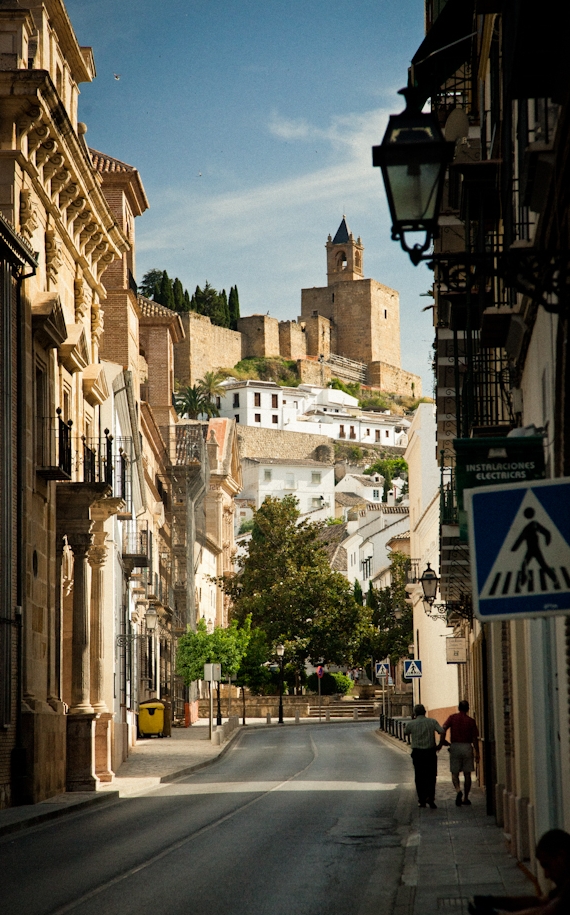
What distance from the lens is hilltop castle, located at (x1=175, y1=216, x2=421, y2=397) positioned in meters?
171

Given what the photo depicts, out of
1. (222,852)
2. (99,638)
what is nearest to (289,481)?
(99,638)

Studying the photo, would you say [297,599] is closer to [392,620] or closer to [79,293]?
[392,620]

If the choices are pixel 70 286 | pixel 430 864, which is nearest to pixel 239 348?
pixel 70 286

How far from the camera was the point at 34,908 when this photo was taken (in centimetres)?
1170

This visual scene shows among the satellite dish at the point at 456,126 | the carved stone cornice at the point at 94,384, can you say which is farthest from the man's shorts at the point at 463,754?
the carved stone cornice at the point at 94,384

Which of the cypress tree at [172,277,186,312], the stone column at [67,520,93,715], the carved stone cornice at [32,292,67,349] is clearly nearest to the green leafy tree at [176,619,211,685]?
the stone column at [67,520,93,715]

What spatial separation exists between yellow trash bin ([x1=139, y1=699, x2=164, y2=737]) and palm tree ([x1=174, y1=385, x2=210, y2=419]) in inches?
4014

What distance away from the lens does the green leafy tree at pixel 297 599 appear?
74438 mm

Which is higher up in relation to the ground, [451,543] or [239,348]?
[239,348]

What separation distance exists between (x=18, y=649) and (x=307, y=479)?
130 meters

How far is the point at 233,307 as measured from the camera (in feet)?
606

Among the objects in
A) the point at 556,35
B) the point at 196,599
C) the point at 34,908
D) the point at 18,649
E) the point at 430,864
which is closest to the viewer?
the point at 556,35

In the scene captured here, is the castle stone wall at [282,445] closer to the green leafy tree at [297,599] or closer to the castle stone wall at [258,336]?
the castle stone wall at [258,336]

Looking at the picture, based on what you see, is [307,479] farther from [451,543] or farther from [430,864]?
[430,864]
